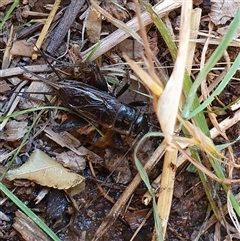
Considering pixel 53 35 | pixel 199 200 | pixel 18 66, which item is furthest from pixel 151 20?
pixel 199 200

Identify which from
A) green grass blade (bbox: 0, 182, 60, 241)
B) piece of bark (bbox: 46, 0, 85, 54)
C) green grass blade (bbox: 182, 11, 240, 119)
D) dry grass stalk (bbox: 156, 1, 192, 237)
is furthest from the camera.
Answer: piece of bark (bbox: 46, 0, 85, 54)

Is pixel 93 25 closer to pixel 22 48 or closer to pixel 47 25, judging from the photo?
pixel 47 25

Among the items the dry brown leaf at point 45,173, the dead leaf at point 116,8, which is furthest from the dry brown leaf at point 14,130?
the dead leaf at point 116,8

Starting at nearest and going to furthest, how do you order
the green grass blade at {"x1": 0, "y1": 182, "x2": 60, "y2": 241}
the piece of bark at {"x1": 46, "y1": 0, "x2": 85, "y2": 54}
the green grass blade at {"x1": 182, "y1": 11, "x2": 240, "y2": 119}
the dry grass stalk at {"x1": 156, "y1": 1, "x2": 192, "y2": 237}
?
the dry grass stalk at {"x1": 156, "y1": 1, "x2": 192, "y2": 237}
the green grass blade at {"x1": 182, "y1": 11, "x2": 240, "y2": 119}
the green grass blade at {"x1": 0, "y1": 182, "x2": 60, "y2": 241}
the piece of bark at {"x1": 46, "y1": 0, "x2": 85, "y2": 54}

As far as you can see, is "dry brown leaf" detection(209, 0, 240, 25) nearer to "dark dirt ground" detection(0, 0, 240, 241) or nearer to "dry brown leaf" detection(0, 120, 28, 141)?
"dark dirt ground" detection(0, 0, 240, 241)

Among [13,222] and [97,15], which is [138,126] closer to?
[97,15]

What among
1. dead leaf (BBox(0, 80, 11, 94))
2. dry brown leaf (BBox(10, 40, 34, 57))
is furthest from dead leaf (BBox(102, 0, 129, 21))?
dead leaf (BBox(0, 80, 11, 94))

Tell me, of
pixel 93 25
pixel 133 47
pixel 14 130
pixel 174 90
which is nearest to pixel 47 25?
pixel 93 25
